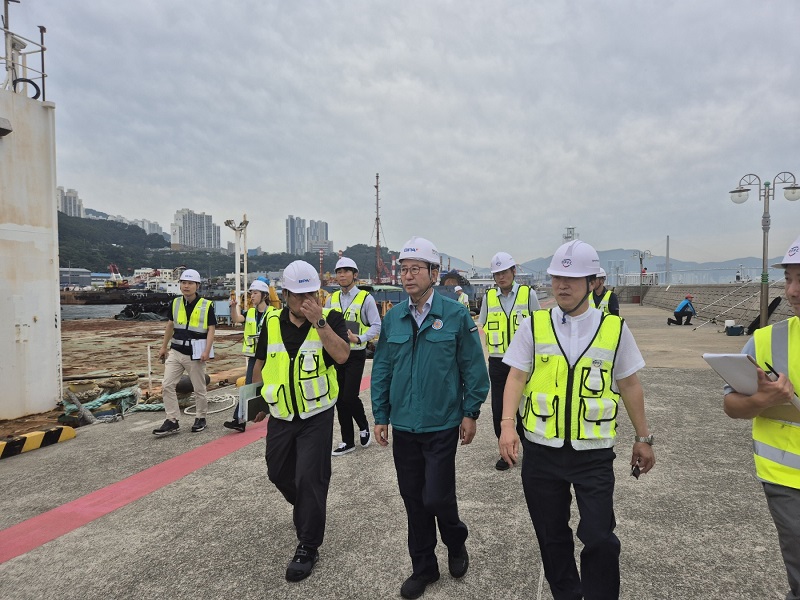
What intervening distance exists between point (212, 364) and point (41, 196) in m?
7.62

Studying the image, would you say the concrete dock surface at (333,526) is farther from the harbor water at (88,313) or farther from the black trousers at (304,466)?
the harbor water at (88,313)

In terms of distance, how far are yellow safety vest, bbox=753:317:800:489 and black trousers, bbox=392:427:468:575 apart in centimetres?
141

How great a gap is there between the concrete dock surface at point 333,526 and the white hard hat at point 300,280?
5.71ft

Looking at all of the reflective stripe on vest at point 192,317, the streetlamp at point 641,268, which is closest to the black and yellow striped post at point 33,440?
the reflective stripe on vest at point 192,317

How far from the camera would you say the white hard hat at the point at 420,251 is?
112 inches

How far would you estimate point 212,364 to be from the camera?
13461 mm

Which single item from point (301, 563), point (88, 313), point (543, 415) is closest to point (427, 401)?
point (543, 415)

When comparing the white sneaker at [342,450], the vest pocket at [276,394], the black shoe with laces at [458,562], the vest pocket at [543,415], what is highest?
the vest pocket at [543,415]

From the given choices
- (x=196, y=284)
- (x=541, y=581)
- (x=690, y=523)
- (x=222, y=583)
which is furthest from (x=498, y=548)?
(x=196, y=284)

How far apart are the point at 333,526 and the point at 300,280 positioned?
71.8 inches

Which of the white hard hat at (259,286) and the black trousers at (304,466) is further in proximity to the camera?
the white hard hat at (259,286)

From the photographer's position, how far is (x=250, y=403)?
3273 millimetres

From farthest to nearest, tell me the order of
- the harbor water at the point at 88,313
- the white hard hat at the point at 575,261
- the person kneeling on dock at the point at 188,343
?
1. the harbor water at the point at 88,313
2. the person kneeling on dock at the point at 188,343
3. the white hard hat at the point at 575,261

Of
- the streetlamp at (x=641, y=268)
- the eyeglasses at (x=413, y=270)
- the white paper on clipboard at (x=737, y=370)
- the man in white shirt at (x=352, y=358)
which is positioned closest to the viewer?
the white paper on clipboard at (x=737, y=370)
